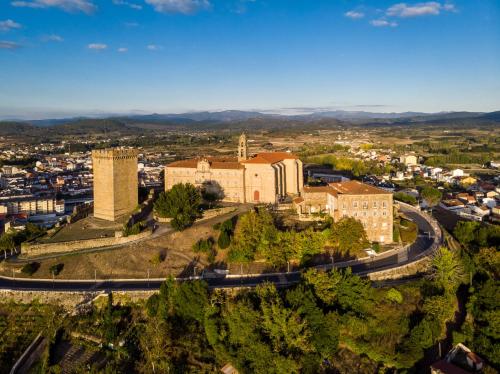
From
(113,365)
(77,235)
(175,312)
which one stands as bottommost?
(113,365)

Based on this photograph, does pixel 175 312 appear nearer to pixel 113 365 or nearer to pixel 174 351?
pixel 174 351

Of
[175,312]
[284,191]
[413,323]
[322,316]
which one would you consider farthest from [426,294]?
[284,191]

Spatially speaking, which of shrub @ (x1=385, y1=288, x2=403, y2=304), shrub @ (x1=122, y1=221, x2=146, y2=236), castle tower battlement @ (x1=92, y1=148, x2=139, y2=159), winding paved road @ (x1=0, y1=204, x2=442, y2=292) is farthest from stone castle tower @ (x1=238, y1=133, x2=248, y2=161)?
shrub @ (x1=385, y1=288, x2=403, y2=304)

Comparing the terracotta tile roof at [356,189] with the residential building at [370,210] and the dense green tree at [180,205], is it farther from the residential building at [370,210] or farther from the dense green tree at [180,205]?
the dense green tree at [180,205]

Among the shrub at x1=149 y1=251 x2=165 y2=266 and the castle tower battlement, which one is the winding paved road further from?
the castle tower battlement

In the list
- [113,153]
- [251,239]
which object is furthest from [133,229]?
[251,239]

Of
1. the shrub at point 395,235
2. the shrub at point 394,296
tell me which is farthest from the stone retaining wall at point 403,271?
the shrub at point 395,235

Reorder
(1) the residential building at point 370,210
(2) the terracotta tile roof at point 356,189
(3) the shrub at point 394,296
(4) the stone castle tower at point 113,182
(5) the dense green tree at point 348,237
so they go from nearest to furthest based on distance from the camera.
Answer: (3) the shrub at point 394,296 → (5) the dense green tree at point 348,237 → (1) the residential building at point 370,210 → (2) the terracotta tile roof at point 356,189 → (4) the stone castle tower at point 113,182
